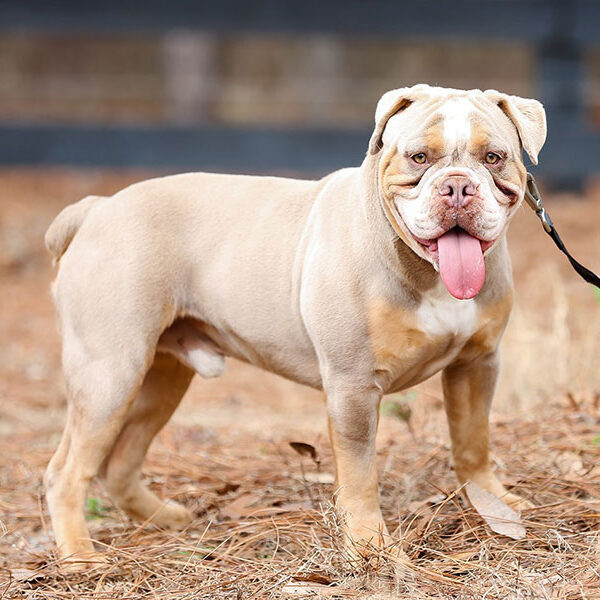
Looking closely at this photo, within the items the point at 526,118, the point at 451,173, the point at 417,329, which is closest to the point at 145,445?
the point at 417,329

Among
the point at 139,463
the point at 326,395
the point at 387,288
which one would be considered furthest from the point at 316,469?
the point at 387,288

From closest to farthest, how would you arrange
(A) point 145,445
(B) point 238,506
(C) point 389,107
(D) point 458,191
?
(D) point 458,191 → (C) point 389,107 → (B) point 238,506 → (A) point 145,445

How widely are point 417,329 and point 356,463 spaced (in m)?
0.49

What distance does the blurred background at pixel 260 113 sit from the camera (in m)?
6.43

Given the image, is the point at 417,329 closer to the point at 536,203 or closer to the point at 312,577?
the point at 536,203

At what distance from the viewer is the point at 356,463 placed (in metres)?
3.48

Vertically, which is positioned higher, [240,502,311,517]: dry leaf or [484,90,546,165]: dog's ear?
[484,90,546,165]: dog's ear

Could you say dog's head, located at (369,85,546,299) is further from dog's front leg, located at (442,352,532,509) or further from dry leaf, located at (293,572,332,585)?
dry leaf, located at (293,572,332,585)

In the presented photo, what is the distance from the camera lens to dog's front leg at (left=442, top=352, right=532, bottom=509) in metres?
3.72

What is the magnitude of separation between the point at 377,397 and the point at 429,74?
1129cm

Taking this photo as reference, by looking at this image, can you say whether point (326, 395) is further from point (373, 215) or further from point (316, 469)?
point (316, 469)

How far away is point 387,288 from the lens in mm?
3334

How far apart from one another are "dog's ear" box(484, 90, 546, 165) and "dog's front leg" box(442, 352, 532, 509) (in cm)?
79

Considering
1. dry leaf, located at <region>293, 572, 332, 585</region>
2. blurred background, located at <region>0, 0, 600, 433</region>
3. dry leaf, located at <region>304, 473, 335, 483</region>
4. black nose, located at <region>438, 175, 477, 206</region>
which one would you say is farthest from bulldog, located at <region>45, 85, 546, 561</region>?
blurred background, located at <region>0, 0, 600, 433</region>
